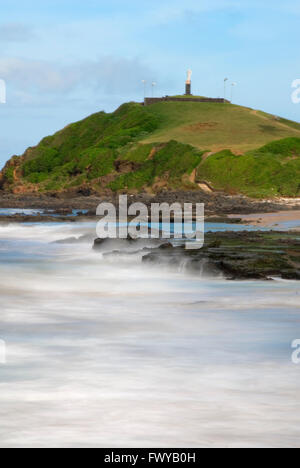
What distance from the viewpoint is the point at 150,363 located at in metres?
8.59

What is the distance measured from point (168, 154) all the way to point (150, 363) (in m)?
62.5

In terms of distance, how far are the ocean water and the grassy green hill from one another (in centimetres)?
4083

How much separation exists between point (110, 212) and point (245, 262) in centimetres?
3058

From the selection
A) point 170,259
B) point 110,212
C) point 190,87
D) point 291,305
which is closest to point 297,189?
point 110,212

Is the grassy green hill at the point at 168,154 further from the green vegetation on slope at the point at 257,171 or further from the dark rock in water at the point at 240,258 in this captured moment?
the dark rock in water at the point at 240,258

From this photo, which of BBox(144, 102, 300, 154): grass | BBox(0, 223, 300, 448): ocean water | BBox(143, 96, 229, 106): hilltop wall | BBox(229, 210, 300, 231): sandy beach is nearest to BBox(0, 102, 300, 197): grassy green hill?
BBox(144, 102, 300, 154): grass

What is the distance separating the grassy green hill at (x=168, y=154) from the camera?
61.1 metres

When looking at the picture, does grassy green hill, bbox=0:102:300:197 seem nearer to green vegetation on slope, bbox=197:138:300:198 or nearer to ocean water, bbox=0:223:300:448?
green vegetation on slope, bbox=197:138:300:198

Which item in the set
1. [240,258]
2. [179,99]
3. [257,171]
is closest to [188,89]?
[179,99]

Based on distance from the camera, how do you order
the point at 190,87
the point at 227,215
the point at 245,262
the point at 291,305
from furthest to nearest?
the point at 190,87 < the point at 227,215 < the point at 245,262 < the point at 291,305

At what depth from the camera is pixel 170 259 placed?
677 inches

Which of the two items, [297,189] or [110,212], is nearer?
[110,212]

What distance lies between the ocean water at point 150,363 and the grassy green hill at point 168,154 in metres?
40.8
